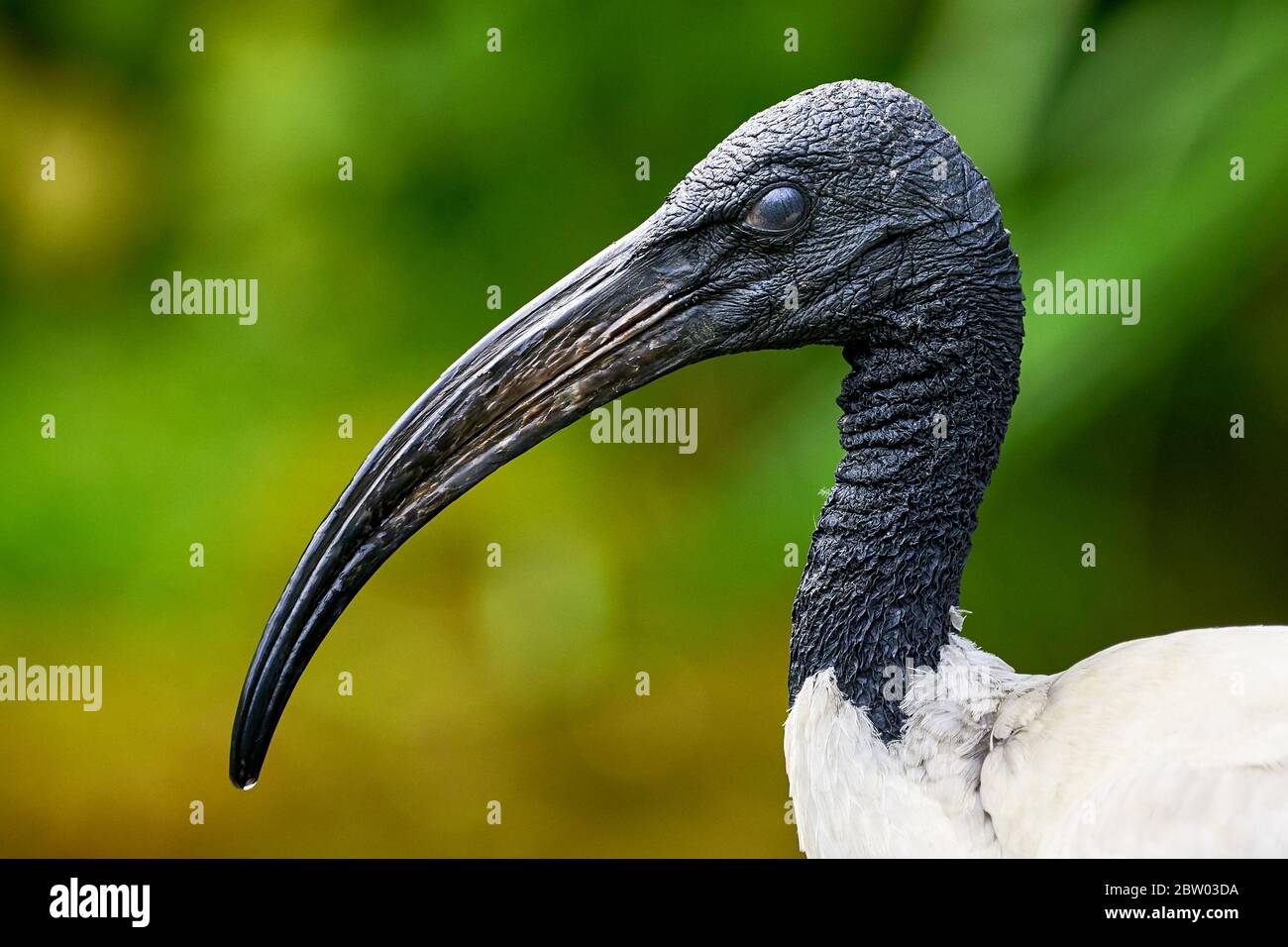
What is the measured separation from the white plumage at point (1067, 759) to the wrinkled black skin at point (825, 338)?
0.23 feet

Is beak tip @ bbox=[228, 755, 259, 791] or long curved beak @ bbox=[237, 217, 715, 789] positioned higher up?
long curved beak @ bbox=[237, 217, 715, 789]

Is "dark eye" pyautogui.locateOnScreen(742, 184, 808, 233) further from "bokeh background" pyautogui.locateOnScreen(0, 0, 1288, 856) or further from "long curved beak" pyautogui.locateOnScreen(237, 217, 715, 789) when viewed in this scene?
"bokeh background" pyautogui.locateOnScreen(0, 0, 1288, 856)

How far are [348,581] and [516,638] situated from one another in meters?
2.17

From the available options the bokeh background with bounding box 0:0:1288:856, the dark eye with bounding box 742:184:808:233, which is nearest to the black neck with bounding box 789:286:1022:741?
the dark eye with bounding box 742:184:808:233

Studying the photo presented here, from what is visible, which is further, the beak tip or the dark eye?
the beak tip

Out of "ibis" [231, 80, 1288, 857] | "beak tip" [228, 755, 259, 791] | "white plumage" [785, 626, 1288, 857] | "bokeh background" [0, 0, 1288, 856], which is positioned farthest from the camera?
"bokeh background" [0, 0, 1288, 856]

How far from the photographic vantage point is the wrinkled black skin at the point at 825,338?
201 cm

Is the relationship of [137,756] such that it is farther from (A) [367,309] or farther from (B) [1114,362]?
(B) [1114,362]

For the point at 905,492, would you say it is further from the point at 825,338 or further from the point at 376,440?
the point at 376,440

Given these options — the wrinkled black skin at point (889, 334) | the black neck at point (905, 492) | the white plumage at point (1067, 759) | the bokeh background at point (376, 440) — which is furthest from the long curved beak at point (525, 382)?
the bokeh background at point (376, 440)

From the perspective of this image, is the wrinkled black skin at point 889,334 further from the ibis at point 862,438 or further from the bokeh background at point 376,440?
the bokeh background at point 376,440

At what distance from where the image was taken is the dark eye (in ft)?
6.57

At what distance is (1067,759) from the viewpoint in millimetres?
1904

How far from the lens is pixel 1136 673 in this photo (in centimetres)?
200
